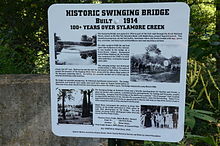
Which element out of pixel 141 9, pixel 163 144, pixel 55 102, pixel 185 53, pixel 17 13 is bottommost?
pixel 163 144

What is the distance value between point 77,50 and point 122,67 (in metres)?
0.34

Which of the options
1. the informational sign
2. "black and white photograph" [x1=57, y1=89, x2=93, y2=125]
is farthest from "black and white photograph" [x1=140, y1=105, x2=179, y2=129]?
"black and white photograph" [x1=57, y1=89, x2=93, y2=125]

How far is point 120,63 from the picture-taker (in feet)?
6.65

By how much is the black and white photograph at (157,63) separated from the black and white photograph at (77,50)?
29cm

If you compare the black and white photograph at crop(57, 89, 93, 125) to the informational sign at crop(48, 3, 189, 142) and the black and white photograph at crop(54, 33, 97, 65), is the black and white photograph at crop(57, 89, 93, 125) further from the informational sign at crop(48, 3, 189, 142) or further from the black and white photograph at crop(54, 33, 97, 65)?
the black and white photograph at crop(54, 33, 97, 65)

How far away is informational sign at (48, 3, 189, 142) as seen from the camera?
1.97 metres

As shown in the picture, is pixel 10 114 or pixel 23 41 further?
pixel 23 41

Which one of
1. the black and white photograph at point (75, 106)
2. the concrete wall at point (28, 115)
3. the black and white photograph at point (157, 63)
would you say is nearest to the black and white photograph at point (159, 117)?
the black and white photograph at point (157, 63)

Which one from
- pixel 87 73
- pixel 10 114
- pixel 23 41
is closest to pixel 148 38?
pixel 87 73

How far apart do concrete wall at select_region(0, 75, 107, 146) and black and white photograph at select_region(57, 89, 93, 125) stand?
800 mm

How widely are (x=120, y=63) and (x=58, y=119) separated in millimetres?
639

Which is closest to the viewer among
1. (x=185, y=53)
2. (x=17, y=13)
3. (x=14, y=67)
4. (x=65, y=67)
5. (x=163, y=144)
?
(x=185, y=53)

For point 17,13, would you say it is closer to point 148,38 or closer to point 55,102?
point 55,102

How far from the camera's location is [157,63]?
1.99m
